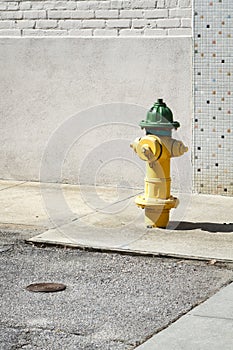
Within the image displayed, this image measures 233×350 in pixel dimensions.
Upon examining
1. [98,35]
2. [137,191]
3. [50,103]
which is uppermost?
[98,35]

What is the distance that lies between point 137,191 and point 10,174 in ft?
5.67

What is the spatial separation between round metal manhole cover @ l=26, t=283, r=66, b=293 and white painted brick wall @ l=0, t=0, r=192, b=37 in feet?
13.7

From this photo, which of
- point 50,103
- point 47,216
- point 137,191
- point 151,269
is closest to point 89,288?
point 151,269

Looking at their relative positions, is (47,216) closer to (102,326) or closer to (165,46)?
(165,46)

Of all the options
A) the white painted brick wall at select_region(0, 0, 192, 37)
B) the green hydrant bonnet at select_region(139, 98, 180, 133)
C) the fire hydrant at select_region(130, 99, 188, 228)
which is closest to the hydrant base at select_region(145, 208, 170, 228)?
the fire hydrant at select_region(130, 99, 188, 228)

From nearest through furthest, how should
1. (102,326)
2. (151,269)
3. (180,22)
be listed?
(102,326), (151,269), (180,22)

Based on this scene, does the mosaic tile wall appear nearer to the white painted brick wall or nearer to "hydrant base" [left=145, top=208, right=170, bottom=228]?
the white painted brick wall

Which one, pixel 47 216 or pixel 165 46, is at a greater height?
pixel 165 46

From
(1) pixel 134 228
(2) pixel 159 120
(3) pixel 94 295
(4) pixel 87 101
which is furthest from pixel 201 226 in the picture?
(4) pixel 87 101

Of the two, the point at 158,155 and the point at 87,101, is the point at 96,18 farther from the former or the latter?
the point at 158,155

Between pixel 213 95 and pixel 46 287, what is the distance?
3.86 m

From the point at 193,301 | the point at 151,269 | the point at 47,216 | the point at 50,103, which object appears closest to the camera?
the point at 193,301

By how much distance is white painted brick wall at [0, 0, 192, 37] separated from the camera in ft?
32.5

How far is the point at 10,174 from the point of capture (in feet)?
36.0
